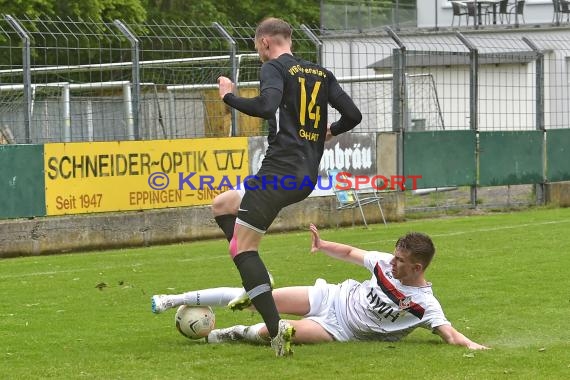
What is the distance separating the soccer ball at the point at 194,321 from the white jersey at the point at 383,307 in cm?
88

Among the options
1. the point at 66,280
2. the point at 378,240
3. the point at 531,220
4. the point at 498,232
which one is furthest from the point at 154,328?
the point at 531,220

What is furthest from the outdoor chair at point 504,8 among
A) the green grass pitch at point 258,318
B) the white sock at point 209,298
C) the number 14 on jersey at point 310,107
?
the white sock at point 209,298

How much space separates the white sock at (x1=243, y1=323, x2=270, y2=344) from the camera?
812cm

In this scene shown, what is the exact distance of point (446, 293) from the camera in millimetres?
10539

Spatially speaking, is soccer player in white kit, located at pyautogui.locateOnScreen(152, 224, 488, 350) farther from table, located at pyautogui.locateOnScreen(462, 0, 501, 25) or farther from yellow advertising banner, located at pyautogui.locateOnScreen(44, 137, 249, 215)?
table, located at pyautogui.locateOnScreen(462, 0, 501, 25)

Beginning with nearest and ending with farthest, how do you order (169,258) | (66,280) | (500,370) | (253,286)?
(500,370) < (253,286) < (66,280) < (169,258)

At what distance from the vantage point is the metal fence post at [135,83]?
16906 mm

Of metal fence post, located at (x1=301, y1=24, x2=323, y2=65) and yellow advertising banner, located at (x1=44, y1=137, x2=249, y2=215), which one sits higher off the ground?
metal fence post, located at (x1=301, y1=24, x2=323, y2=65)

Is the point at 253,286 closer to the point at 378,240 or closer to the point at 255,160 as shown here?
the point at 378,240

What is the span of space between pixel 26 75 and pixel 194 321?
8462 mm

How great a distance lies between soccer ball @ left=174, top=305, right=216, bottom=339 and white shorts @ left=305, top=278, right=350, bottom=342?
680 millimetres

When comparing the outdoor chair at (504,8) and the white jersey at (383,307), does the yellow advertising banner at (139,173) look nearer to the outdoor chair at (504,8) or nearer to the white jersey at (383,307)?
the white jersey at (383,307)

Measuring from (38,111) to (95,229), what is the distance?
6.07 ft

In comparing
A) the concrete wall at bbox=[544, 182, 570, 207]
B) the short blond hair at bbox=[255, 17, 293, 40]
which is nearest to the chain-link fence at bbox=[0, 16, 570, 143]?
the concrete wall at bbox=[544, 182, 570, 207]
